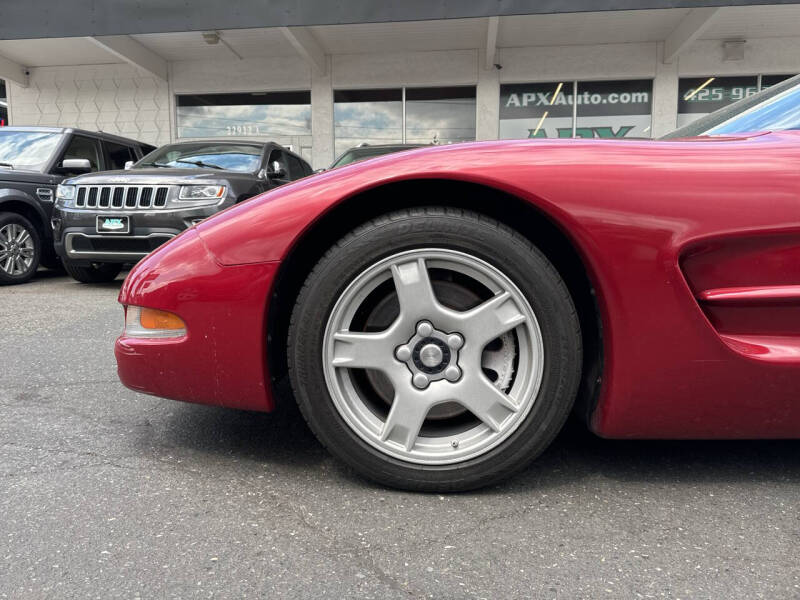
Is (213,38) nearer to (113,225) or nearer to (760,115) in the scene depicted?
(113,225)

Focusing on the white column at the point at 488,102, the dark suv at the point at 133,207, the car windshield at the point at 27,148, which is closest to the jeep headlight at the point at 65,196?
the dark suv at the point at 133,207

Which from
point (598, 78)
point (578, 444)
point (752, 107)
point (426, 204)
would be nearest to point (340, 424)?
point (426, 204)

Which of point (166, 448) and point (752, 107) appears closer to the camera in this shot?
point (166, 448)

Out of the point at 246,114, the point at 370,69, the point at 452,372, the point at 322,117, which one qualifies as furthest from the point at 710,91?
the point at 452,372

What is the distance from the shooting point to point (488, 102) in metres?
12.4

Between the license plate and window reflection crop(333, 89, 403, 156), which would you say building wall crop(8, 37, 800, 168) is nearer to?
window reflection crop(333, 89, 403, 156)

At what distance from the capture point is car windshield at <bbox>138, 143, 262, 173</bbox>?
630 centimetres

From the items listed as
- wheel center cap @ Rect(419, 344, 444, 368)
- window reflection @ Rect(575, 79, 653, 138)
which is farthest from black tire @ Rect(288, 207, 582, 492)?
window reflection @ Rect(575, 79, 653, 138)

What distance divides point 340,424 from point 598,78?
479 inches

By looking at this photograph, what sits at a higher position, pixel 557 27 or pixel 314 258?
pixel 557 27

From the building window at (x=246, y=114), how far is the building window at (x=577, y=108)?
4348 millimetres

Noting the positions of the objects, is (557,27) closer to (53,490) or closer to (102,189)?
(102,189)

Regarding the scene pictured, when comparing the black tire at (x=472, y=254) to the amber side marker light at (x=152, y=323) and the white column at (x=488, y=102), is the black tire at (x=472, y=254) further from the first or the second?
the white column at (x=488, y=102)

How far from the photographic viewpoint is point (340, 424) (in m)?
1.62
